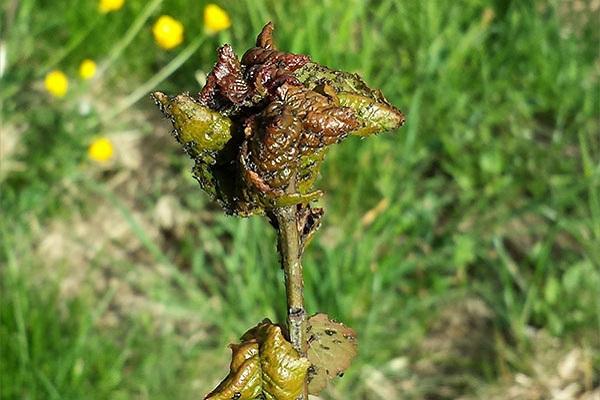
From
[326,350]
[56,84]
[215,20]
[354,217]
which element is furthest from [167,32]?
[326,350]

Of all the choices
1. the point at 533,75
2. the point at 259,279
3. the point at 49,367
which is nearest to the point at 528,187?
the point at 533,75

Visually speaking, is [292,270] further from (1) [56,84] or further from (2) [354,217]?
(1) [56,84]

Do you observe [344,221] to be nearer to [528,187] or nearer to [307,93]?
[528,187]

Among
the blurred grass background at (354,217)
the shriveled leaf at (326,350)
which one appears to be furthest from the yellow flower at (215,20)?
the shriveled leaf at (326,350)

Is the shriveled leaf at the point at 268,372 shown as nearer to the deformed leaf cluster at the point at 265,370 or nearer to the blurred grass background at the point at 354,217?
the deformed leaf cluster at the point at 265,370

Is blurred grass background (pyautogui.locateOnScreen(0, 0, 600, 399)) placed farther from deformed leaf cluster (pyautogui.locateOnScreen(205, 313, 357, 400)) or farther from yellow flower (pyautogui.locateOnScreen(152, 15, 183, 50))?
deformed leaf cluster (pyautogui.locateOnScreen(205, 313, 357, 400))

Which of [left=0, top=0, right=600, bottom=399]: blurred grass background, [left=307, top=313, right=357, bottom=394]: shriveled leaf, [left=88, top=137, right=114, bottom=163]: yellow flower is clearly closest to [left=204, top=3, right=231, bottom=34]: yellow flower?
[left=0, top=0, right=600, bottom=399]: blurred grass background
